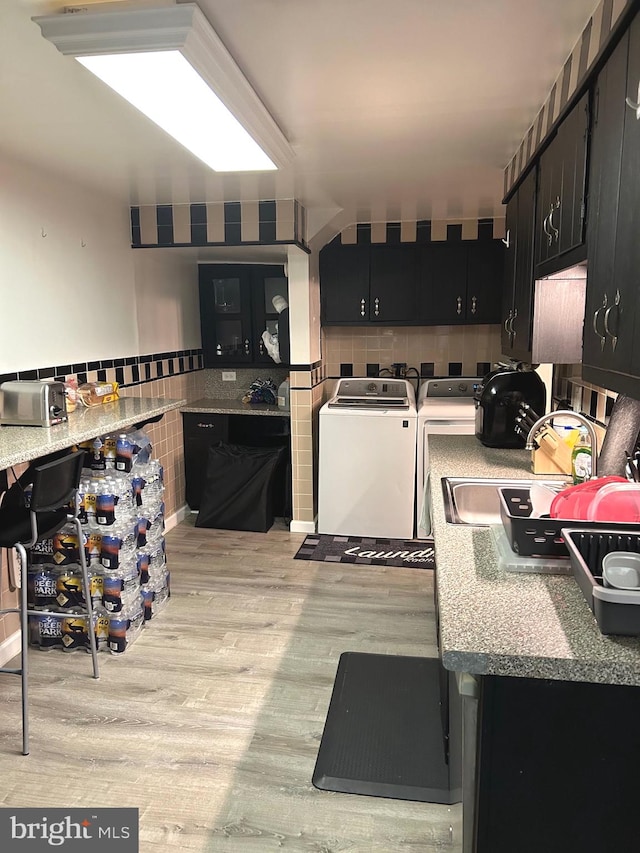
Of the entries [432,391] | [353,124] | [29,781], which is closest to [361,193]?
[353,124]

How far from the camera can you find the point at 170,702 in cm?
233

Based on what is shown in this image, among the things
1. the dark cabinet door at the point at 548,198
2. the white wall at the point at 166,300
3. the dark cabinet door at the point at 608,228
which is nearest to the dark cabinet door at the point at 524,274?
the dark cabinet door at the point at 548,198

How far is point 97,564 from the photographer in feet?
8.74

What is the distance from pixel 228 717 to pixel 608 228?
80.6 inches

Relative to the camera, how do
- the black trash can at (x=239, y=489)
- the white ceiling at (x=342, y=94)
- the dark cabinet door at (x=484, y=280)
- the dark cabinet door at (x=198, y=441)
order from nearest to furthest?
1. the white ceiling at (x=342, y=94)
2. the black trash can at (x=239, y=489)
3. the dark cabinet door at (x=484, y=280)
4. the dark cabinet door at (x=198, y=441)

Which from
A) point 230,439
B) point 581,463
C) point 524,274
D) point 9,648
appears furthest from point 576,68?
point 230,439

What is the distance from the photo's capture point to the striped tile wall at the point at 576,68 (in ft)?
4.42

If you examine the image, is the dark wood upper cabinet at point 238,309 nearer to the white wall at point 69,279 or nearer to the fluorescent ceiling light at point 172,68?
the white wall at point 69,279

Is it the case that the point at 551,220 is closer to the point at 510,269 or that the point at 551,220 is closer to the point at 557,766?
the point at 510,269

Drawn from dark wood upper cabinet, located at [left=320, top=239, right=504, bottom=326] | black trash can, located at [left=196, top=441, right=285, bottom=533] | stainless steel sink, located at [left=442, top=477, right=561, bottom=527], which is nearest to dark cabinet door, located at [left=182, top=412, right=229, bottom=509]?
black trash can, located at [left=196, top=441, right=285, bottom=533]

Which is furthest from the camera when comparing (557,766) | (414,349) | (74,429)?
(414,349)

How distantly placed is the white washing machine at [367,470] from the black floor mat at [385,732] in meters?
1.47

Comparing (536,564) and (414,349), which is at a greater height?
(414,349)

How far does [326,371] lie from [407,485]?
132 cm
